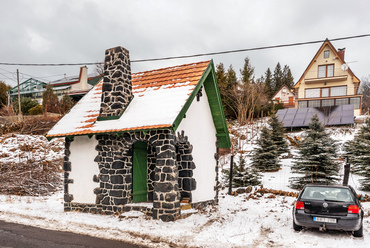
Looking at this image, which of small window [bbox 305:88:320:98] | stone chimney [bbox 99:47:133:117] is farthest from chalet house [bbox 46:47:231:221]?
small window [bbox 305:88:320:98]

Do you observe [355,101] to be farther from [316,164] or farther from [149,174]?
[149,174]

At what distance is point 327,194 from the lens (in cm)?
762

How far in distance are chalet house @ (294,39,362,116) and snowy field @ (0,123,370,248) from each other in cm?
2556

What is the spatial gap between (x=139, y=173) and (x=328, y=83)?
102ft

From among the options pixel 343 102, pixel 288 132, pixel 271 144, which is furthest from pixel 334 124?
pixel 271 144

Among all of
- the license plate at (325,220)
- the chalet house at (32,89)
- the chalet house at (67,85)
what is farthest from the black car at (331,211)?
the chalet house at (32,89)

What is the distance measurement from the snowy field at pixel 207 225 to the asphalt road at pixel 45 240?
40 centimetres

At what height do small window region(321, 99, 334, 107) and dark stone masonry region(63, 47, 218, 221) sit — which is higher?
small window region(321, 99, 334, 107)

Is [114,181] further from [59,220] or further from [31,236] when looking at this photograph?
[31,236]

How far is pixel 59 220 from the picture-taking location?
30.5 ft

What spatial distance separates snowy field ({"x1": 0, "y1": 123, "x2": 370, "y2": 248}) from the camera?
273 inches

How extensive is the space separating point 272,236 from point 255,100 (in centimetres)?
2743

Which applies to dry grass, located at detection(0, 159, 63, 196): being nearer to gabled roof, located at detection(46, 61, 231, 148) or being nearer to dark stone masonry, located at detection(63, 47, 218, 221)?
dark stone masonry, located at detection(63, 47, 218, 221)

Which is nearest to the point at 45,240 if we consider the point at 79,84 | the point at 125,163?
the point at 125,163
